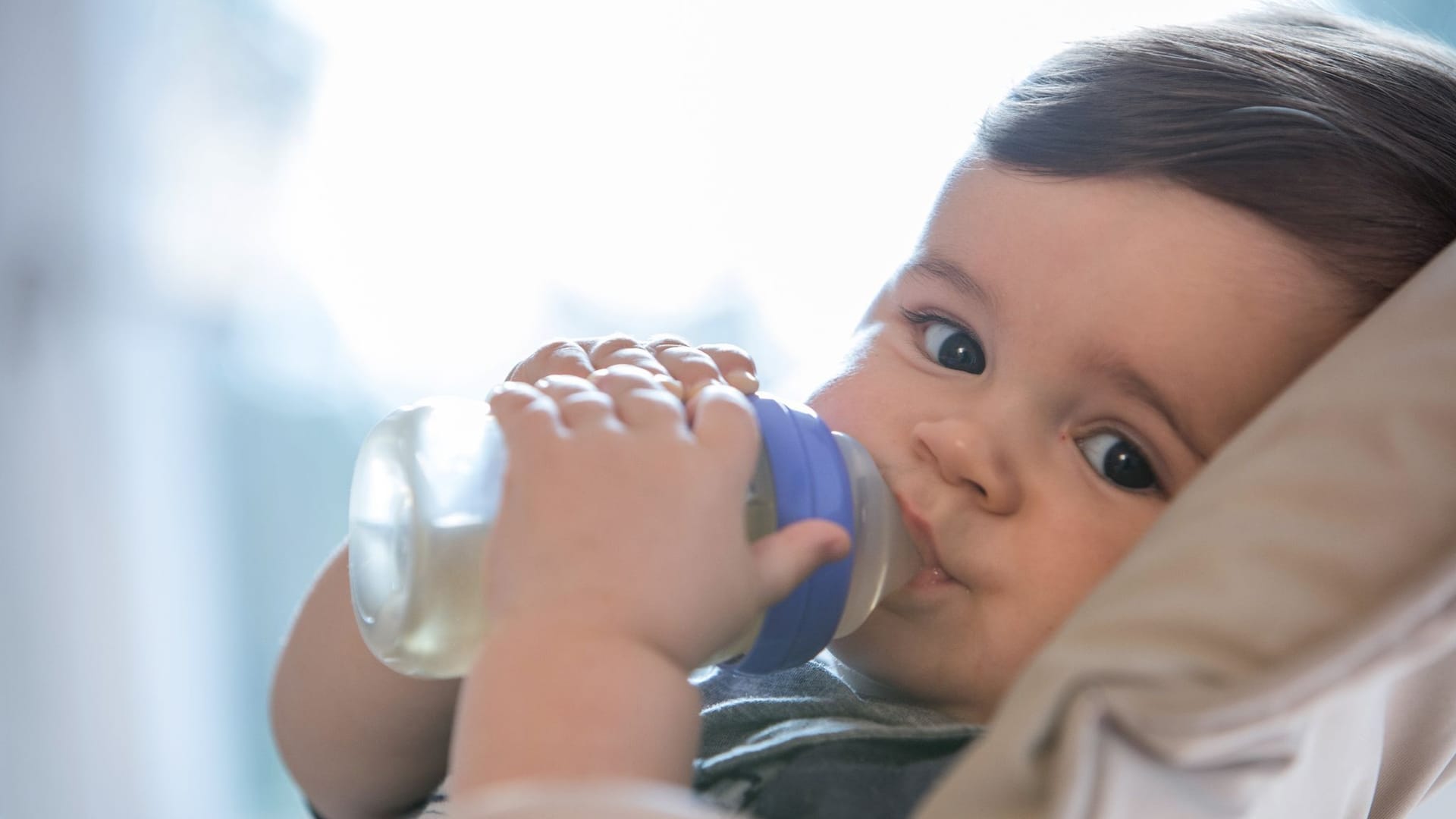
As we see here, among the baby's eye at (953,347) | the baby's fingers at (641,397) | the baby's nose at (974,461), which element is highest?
the baby's fingers at (641,397)

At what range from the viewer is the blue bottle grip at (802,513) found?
2.20 ft

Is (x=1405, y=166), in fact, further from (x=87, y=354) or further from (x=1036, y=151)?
(x=87, y=354)

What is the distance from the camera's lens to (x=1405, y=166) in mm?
817

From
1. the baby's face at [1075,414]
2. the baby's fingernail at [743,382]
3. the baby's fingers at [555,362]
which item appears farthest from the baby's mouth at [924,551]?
the baby's fingers at [555,362]

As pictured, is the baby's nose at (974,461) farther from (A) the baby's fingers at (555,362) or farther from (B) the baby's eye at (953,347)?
(A) the baby's fingers at (555,362)

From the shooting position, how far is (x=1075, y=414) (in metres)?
0.80

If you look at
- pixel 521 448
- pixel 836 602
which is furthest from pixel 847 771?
pixel 521 448

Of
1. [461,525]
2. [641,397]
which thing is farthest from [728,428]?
[461,525]

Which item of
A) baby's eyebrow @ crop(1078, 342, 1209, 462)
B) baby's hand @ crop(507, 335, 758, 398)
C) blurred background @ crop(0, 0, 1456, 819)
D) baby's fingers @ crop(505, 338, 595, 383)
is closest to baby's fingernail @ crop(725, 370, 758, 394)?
baby's hand @ crop(507, 335, 758, 398)

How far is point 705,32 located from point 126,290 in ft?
2.67

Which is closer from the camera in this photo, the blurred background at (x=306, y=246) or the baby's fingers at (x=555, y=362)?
the baby's fingers at (x=555, y=362)

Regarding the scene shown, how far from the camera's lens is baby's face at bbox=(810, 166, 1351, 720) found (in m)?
0.77

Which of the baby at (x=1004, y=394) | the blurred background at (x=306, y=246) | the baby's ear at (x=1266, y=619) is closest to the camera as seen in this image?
the baby's ear at (x=1266, y=619)

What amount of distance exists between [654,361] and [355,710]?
1.08ft
